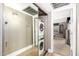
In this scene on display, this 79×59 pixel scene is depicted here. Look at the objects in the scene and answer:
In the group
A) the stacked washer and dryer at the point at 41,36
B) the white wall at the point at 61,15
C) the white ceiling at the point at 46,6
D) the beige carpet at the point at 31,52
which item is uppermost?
the white ceiling at the point at 46,6

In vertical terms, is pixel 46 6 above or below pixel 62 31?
above

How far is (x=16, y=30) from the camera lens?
1585 millimetres

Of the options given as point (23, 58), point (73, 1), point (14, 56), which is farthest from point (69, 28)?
point (14, 56)

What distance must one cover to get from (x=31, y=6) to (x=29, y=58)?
0.86 metres

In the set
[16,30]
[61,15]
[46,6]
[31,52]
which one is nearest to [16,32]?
[16,30]

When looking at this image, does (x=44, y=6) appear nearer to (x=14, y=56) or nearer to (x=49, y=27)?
(x=49, y=27)

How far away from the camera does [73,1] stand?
1585 mm

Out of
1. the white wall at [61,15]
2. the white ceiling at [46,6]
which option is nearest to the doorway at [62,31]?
the white wall at [61,15]

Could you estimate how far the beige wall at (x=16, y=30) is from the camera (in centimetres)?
152

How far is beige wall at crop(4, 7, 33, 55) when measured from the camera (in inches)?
59.8

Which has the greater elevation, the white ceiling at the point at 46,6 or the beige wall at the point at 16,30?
the white ceiling at the point at 46,6

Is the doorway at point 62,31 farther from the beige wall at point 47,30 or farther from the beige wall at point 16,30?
the beige wall at point 16,30

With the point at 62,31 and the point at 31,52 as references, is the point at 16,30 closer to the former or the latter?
the point at 31,52

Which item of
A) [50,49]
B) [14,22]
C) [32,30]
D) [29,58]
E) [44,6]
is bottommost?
[29,58]
